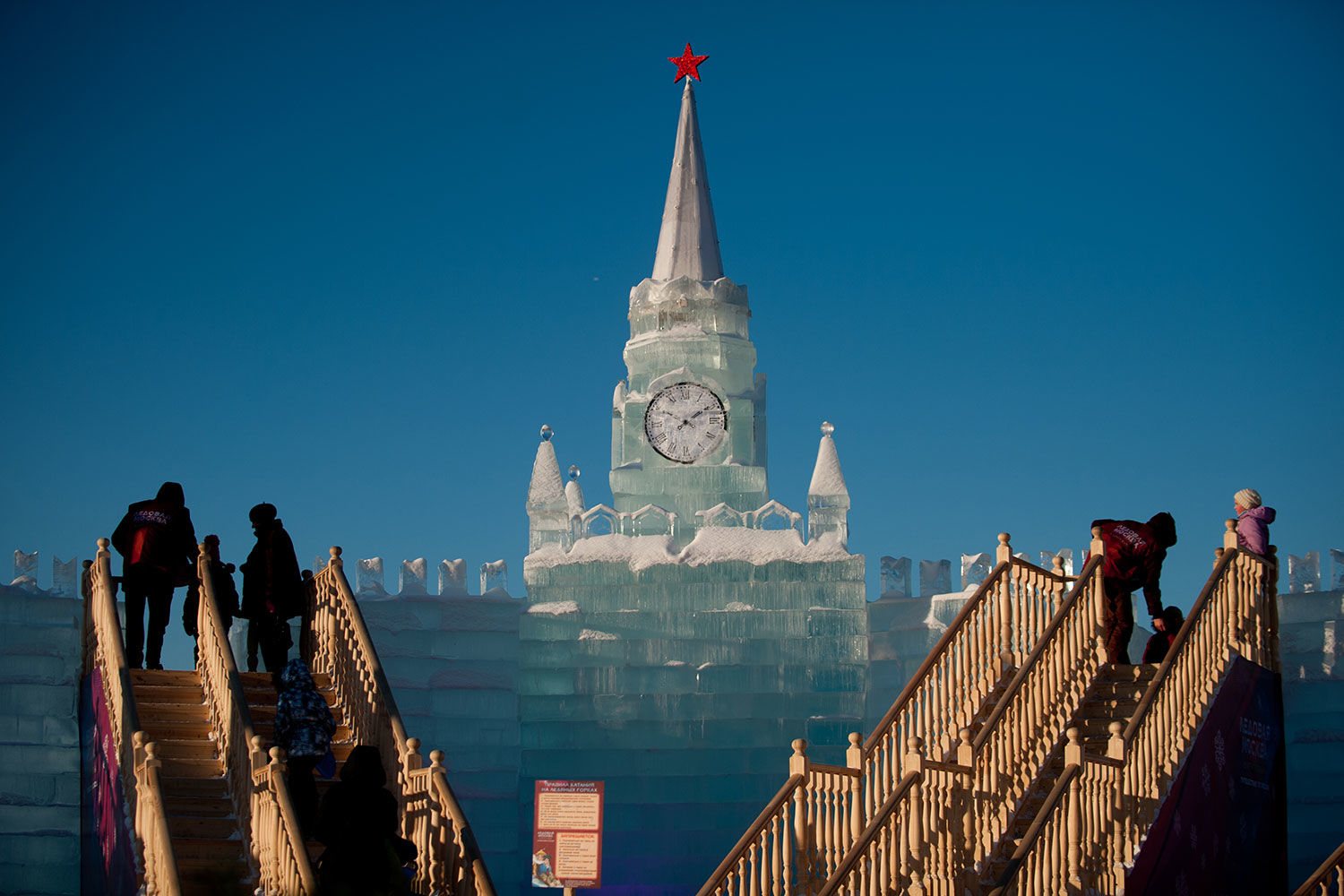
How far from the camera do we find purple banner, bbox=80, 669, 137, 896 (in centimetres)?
1304

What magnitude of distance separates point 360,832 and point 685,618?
1584 centimetres

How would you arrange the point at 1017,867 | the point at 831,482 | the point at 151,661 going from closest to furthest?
the point at 1017,867 < the point at 151,661 < the point at 831,482

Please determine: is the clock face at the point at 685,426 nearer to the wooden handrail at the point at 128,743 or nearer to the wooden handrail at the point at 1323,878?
the wooden handrail at the point at 128,743

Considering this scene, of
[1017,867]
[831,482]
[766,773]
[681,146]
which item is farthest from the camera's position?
[681,146]

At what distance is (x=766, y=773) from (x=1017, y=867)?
42.9ft

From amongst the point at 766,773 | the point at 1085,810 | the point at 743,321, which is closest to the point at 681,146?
the point at 743,321

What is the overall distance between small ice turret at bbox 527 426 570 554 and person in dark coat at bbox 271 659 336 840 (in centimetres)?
1559

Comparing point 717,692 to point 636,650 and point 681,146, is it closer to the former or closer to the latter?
point 636,650

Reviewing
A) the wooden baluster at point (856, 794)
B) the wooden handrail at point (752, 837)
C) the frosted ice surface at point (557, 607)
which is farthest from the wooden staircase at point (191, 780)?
the frosted ice surface at point (557, 607)

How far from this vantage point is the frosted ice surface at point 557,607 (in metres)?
26.3

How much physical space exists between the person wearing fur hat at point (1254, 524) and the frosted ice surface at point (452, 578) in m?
13.6

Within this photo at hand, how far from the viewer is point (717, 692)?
25.7 metres

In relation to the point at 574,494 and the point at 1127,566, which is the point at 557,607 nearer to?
the point at 574,494

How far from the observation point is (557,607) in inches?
1038
